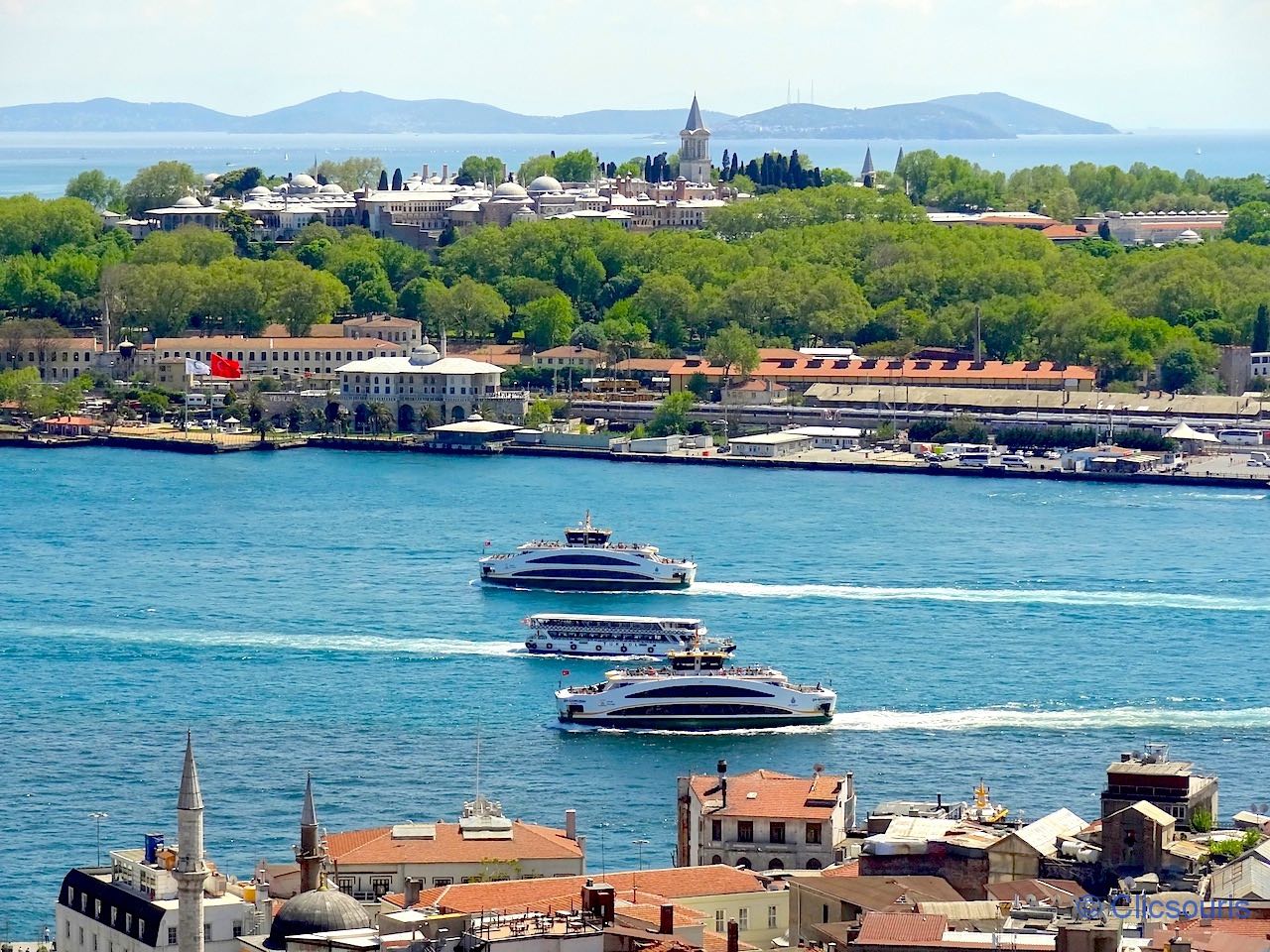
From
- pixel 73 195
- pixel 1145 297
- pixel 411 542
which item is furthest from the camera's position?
pixel 73 195

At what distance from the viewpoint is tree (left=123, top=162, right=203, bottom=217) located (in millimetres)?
80500

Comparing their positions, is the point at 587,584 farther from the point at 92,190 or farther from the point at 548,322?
the point at 92,190

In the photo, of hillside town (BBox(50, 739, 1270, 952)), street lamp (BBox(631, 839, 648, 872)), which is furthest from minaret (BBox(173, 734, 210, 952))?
street lamp (BBox(631, 839, 648, 872))

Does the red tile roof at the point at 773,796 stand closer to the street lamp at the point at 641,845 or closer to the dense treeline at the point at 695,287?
the street lamp at the point at 641,845

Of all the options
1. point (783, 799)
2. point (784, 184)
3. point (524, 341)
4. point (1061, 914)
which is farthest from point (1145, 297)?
point (1061, 914)

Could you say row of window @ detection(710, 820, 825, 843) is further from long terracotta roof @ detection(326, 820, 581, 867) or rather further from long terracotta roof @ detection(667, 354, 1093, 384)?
long terracotta roof @ detection(667, 354, 1093, 384)

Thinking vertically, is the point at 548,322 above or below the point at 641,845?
above

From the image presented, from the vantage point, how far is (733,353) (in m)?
58.1

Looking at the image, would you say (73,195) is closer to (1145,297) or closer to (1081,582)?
(1145,297)

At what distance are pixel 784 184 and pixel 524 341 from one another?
23580mm

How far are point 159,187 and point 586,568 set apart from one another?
151 ft

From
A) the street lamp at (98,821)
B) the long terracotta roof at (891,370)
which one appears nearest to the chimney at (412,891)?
the street lamp at (98,821)

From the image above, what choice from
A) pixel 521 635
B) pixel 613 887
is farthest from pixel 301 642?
pixel 613 887

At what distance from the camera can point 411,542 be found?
40125mm
